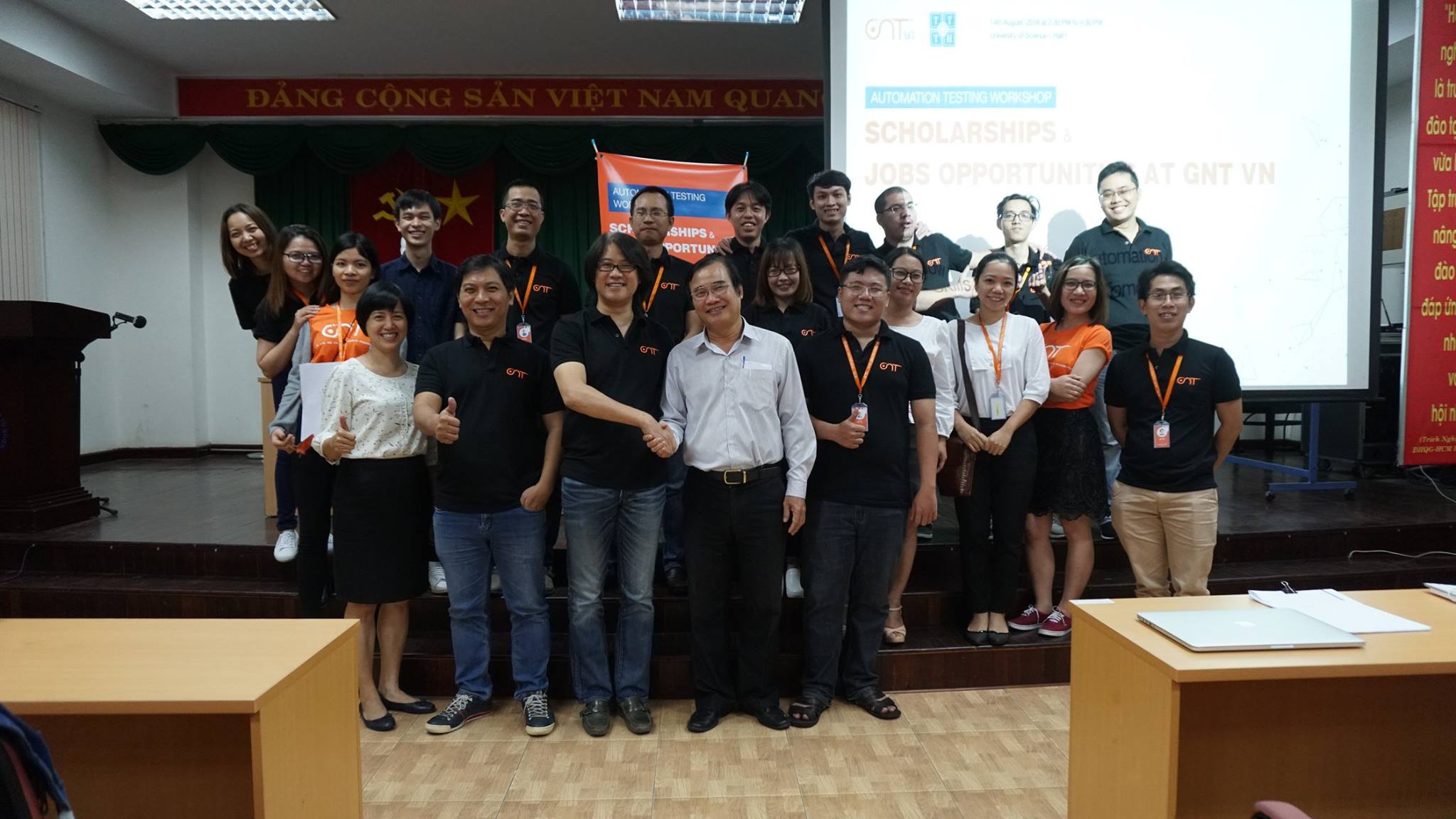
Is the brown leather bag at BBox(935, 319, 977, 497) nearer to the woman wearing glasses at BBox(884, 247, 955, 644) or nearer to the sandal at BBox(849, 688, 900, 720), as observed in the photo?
the woman wearing glasses at BBox(884, 247, 955, 644)

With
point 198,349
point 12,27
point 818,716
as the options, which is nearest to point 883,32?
point 818,716

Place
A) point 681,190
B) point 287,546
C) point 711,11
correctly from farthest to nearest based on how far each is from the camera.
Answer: point 681,190 < point 711,11 < point 287,546

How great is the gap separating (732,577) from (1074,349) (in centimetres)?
154

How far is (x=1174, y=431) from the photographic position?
287 centimetres

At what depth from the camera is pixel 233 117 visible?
22.7ft

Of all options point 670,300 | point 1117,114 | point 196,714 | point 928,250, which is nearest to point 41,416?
point 670,300

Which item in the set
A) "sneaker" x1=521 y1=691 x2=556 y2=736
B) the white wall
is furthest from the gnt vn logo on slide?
the white wall

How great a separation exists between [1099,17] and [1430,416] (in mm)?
3024

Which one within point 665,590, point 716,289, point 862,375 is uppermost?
point 716,289

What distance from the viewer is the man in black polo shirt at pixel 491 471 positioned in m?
2.62

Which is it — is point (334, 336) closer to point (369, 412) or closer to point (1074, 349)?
point (369, 412)

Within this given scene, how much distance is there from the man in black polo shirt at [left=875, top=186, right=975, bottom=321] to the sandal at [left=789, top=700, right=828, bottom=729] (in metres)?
1.49

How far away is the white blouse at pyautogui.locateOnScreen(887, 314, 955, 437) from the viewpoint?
3023 millimetres

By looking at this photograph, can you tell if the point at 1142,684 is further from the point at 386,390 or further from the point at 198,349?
the point at 198,349
